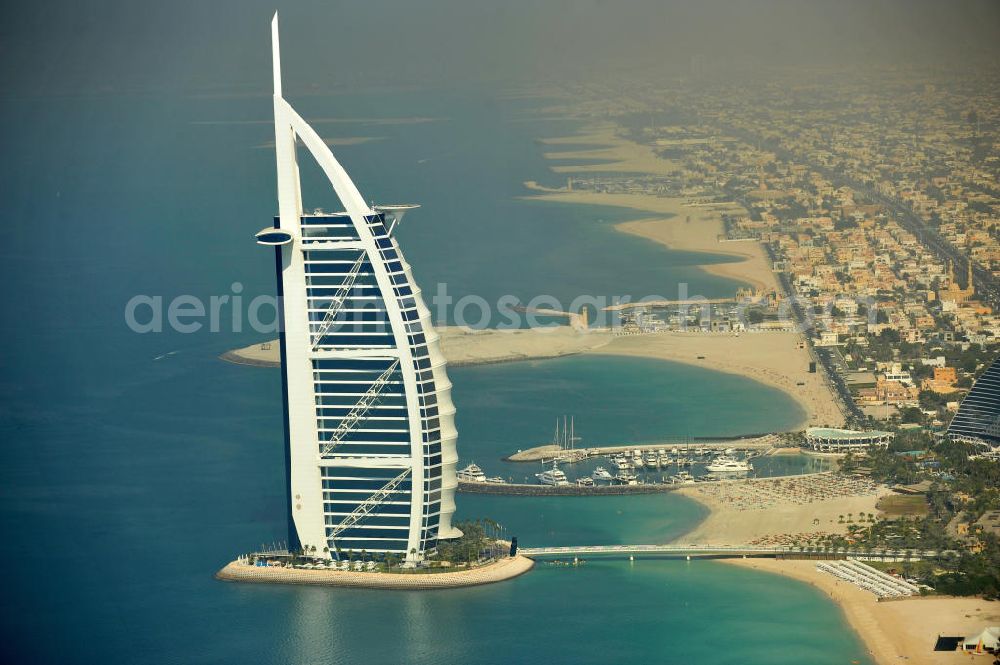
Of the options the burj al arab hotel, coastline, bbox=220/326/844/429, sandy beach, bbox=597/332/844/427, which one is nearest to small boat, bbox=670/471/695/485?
sandy beach, bbox=597/332/844/427

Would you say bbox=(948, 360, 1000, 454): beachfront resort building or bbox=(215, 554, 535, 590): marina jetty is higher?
bbox=(948, 360, 1000, 454): beachfront resort building

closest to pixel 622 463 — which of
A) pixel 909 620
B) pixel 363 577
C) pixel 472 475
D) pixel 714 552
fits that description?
pixel 472 475

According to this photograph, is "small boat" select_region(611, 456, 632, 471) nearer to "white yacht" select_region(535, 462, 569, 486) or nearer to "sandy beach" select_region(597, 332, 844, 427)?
"white yacht" select_region(535, 462, 569, 486)

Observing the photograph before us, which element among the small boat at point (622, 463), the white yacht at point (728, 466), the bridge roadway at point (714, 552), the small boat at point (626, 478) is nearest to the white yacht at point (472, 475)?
the small boat at point (626, 478)

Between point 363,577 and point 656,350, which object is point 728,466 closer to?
point 363,577

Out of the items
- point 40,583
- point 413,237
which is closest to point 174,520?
point 40,583
